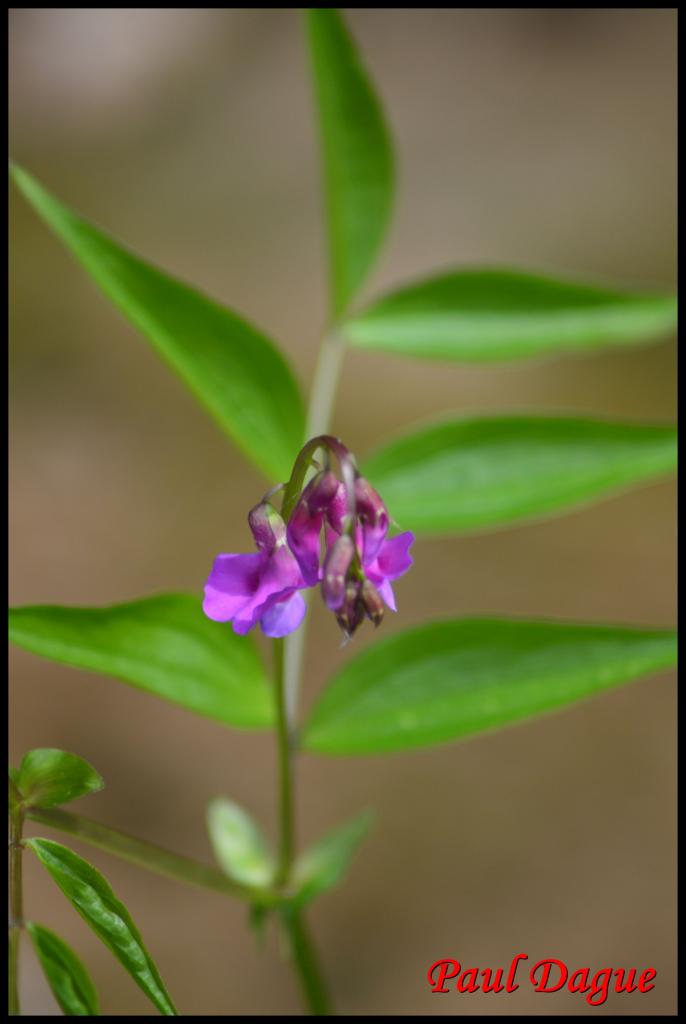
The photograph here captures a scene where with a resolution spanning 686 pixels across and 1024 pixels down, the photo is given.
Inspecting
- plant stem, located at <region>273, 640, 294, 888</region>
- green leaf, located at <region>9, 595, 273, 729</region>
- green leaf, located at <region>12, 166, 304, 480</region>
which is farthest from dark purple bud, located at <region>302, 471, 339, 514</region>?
green leaf, located at <region>12, 166, 304, 480</region>

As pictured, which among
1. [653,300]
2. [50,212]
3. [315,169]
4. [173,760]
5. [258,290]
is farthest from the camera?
[315,169]

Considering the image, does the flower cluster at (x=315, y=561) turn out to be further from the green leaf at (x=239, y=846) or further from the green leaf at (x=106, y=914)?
the green leaf at (x=239, y=846)

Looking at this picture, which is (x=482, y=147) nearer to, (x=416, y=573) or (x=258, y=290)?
(x=258, y=290)

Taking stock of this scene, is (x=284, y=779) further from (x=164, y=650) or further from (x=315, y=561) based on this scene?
(x=315, y=561)

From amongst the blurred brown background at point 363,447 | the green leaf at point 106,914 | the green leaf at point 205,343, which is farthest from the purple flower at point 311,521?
the blurred brown background at point 363,447

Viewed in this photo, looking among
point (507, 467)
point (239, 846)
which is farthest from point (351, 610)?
point (239, 846)

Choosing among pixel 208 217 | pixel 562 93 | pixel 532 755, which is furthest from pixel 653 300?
pixel 562 93

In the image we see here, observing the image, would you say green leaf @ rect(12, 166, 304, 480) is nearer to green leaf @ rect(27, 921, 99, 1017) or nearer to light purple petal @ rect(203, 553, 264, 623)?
light purple petal @ rect(203, 553, 264, 623)
